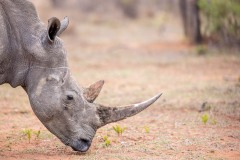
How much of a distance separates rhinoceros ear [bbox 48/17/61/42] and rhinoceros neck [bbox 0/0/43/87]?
188 mm

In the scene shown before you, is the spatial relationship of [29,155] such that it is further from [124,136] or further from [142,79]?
[142,79]

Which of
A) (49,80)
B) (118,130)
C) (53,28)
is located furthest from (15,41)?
(118,130)

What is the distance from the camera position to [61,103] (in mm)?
6223

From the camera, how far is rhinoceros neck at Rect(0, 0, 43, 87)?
20.6 feet

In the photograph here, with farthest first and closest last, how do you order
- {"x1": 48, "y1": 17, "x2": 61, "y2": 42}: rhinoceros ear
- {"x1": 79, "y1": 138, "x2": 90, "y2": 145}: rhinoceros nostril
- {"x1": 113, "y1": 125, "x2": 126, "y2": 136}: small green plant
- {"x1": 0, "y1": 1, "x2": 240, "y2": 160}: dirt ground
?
{"x1": 113, "y1": 125, "x2": 126, "y2": 136}: small green plant → {"x1": 0, "y1": 1, "x2": 240, "y2": 160}: dirt ground → {"x1": 79, "y1": 138, "x2": 90, "y2": 145}: rhinoceros nostril → {"x1": 48, "y1": 17, "x2": 61, "y2": 42}: rhinoceros ear

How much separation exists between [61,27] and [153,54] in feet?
35.9

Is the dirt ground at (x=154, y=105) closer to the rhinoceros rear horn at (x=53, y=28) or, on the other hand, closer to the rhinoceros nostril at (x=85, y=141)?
the rhinoceros nostril at (x=85, y=141)

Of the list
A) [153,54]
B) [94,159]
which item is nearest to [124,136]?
[94,159]

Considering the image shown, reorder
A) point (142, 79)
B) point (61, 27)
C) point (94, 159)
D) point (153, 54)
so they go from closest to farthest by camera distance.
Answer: point (94, 159)
point (61, 27)
point (142, 79)
point (153, 54)

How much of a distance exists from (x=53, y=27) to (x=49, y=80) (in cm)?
56

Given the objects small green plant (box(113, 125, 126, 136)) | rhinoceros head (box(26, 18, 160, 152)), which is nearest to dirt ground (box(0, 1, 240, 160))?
small green plant (box(113, 125, 126, 136))

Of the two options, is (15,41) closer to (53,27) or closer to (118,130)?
(53,27)

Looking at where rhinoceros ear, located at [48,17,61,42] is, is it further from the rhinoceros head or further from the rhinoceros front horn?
the rhinoceros front horn

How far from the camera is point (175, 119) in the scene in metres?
8.68
